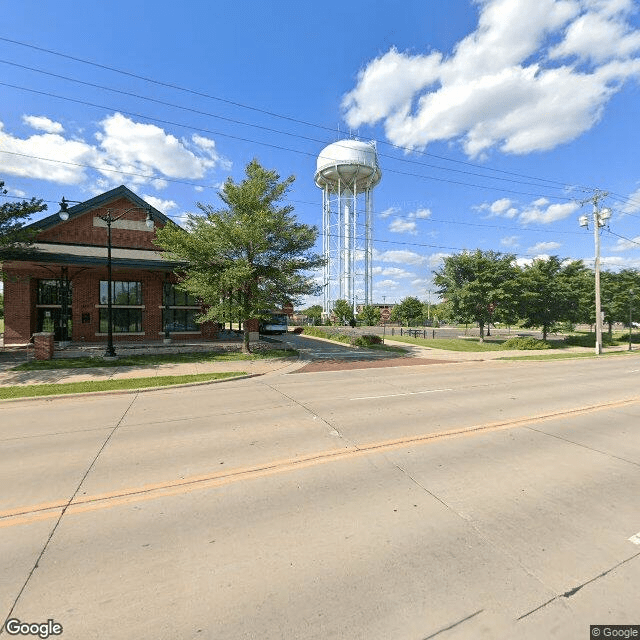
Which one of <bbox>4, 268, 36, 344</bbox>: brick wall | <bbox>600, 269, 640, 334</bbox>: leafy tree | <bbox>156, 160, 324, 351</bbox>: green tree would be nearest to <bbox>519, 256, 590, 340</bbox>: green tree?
<bbox>600, 269, 640, 334</bbox>: leafy tree

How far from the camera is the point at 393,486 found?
4609 mm

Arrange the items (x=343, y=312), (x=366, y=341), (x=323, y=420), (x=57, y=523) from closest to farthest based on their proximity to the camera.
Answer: (x=57, y=523)
(x=323, y=420)
(x=366, y=341)
(x=343, y=312)

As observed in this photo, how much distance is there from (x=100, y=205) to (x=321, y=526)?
2793 cm

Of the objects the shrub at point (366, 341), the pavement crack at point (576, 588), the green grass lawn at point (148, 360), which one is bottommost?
the pavement crack at point (576, 588)

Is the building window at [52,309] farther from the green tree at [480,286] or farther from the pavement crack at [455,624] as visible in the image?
the green tree at [480,286]

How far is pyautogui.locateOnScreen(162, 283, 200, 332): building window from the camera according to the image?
81.9 feet

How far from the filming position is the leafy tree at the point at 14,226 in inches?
608

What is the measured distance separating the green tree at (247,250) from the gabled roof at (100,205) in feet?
23.0

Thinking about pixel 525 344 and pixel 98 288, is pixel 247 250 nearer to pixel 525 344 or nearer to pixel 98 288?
pixel 98 288

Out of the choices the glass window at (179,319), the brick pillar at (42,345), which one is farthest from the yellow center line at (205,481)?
the glass window at (179,319)

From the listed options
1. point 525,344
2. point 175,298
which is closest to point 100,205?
point 175,298

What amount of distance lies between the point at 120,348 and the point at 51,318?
23.4 ft

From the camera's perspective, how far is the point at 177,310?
25562mm

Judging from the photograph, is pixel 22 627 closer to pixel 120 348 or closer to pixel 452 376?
pixel 452 376
